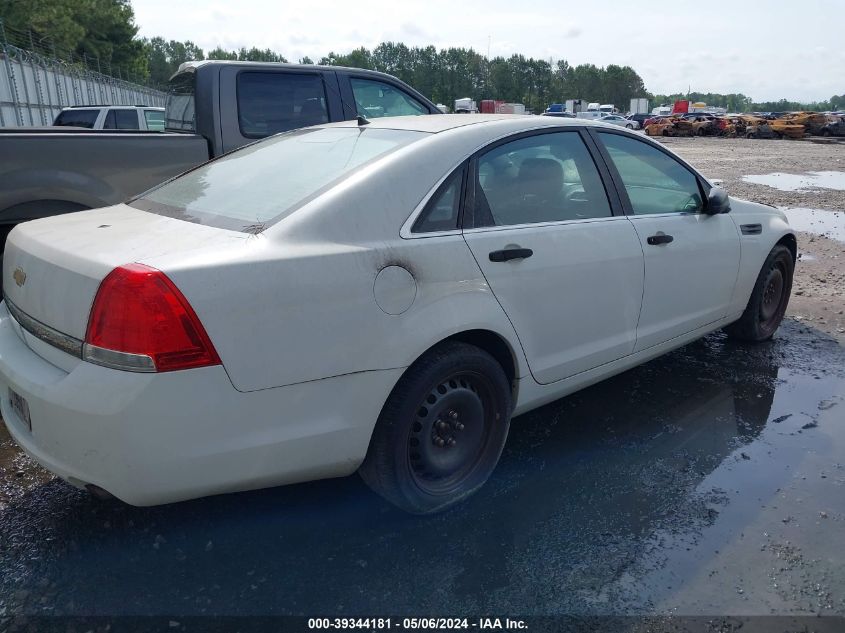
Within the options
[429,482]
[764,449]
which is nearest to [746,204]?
[764,449]

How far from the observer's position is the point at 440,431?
9.70 feet

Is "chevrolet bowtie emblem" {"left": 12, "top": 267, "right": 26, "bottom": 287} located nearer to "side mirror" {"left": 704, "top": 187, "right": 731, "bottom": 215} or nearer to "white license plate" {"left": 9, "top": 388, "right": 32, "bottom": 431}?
"white license plate" {"left": 9, "top": 388, "right": 32, "bottom": 431}

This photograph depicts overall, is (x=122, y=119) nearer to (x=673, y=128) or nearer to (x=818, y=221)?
(x=818, y=221)

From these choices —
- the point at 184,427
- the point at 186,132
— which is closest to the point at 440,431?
the point at 184,427

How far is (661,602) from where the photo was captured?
2490 millimetres

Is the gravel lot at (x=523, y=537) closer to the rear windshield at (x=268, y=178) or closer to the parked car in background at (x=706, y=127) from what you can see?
the rear windshield at (x=268, y=178)

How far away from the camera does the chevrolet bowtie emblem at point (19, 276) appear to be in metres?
2.71

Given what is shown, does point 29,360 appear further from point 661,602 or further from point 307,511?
point 661,602

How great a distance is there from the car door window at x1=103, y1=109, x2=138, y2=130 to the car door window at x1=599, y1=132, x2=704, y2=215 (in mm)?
11766

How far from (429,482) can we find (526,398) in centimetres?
63

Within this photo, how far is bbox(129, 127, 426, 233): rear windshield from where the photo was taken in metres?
2.77

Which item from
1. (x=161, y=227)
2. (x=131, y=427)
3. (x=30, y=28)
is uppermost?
(x=30, y=28)

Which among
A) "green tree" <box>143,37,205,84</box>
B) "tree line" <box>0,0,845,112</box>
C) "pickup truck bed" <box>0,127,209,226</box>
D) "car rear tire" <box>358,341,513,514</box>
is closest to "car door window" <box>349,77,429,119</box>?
"pickup truck bed" <box>0,127,209,226</box>

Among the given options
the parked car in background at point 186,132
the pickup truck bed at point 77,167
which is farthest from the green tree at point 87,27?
the pickup truck bed at point 77,167
